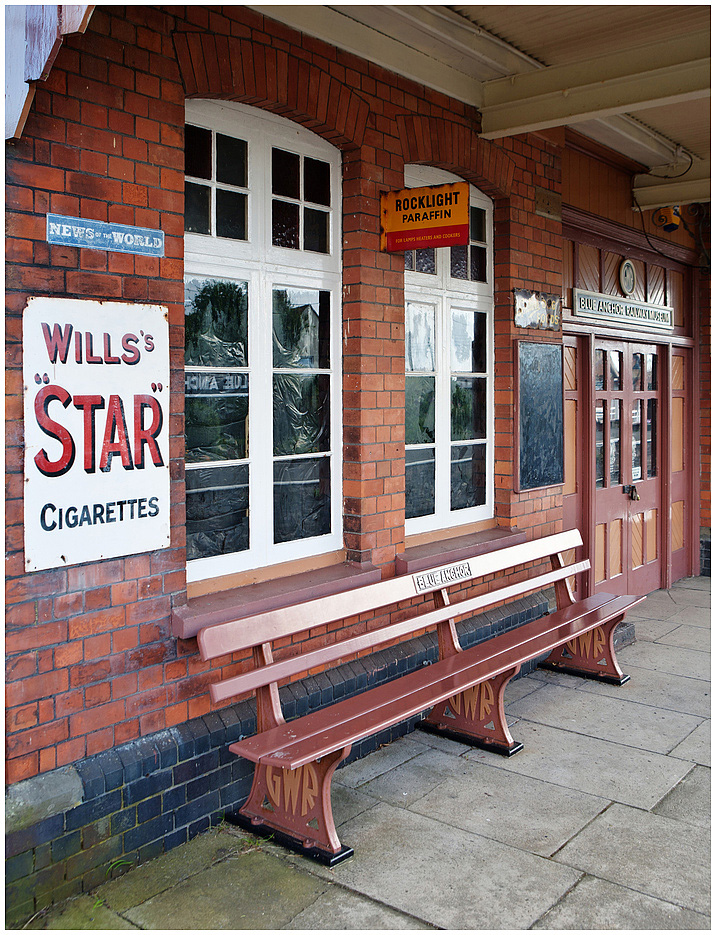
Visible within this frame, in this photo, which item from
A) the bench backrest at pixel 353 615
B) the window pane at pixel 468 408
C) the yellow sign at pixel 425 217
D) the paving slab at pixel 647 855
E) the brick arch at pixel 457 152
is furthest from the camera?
the window pane at pixel 468 408

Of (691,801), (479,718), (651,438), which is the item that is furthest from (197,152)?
(651,438)

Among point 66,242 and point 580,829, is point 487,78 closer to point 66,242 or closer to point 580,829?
point 66,242

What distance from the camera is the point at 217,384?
158 inches

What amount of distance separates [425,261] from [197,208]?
1895 millimetres

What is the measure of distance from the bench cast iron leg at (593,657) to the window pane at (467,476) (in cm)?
118

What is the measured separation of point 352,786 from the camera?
4219 millimetres

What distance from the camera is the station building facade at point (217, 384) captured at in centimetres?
317

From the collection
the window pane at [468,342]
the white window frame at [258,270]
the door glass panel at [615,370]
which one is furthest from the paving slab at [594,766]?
the door glass panel at [615,370]

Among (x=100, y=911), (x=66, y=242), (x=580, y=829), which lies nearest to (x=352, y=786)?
(x=580, y=829)

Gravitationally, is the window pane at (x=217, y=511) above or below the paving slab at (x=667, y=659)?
above

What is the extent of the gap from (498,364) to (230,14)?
9.95 ft

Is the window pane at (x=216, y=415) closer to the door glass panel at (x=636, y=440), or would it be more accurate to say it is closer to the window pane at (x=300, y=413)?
the window pane at (x=300, y=413)

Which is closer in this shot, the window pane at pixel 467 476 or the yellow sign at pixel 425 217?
the yellow sign at pixel 425 217

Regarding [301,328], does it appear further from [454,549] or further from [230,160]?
[454,549]
